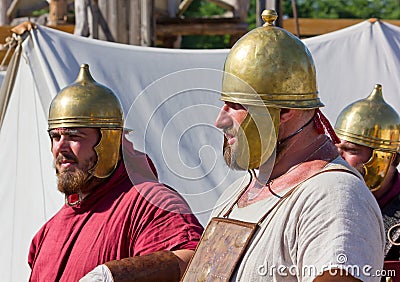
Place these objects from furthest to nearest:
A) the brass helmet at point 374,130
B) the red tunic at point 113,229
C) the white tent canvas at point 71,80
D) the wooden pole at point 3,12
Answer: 1. the wooden pole at point 3,12
2. the white tent canvas at point 71,80
3. the brass helmet at point 374,130
4. the red tunic at point 113,229

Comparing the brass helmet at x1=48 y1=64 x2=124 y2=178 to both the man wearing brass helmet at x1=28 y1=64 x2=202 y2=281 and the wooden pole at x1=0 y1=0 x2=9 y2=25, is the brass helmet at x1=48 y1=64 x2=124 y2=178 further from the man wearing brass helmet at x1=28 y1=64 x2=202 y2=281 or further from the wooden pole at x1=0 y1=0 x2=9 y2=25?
the wooden pole at x1=0 y1=0 x2=9 y2=25

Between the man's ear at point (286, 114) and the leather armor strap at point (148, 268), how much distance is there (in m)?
1.02

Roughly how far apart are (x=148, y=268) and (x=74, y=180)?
743 millimetres

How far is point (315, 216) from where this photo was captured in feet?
7.61

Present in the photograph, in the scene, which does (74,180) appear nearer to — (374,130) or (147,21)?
(374,130)

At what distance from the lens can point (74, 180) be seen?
405 centimetres

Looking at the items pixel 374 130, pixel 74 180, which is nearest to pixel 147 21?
pixel 374 130

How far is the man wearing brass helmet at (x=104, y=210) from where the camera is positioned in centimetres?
355

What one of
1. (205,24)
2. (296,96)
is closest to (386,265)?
(296,96)

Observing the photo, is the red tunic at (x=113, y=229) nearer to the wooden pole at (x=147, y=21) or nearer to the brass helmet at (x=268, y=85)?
the brass helmet at (x=268, y=85)

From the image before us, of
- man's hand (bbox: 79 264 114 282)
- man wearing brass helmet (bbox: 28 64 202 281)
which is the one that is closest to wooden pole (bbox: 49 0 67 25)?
man wearing brass helmet (bbox: 28 64 202 281)

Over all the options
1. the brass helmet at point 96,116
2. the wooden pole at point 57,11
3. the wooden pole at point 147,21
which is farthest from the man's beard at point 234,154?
the wooden pole at point 57,11

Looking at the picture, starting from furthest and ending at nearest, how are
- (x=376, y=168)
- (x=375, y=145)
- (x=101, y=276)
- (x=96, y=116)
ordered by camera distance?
(x=375, y=145)
(x=376, y=168)
(x=96, y=116)
(x=101, y=276)

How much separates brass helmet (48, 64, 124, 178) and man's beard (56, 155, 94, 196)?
4 cm
